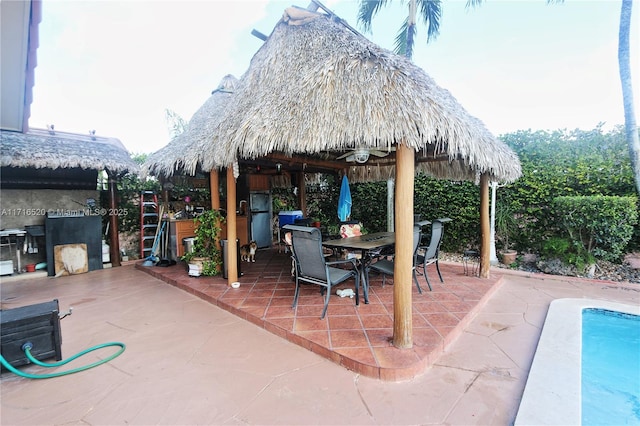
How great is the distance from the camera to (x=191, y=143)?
5531 mm

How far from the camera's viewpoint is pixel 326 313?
3.62 meters

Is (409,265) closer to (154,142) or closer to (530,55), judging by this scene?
(530,55)

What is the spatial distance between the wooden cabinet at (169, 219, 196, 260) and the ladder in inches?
41.6

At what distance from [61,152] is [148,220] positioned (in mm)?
2526

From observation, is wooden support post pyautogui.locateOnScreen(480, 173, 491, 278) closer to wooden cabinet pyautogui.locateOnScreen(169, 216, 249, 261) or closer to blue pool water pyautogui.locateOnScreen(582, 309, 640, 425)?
blue pool water pyautogui.locateOnScreen(582, 309, 640, 425)

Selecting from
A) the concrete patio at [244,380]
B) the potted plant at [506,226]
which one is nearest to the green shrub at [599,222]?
the potted plant at [506,226]

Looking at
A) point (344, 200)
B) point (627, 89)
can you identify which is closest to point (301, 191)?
point (344, 200)

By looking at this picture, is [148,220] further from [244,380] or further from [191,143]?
[244,380]

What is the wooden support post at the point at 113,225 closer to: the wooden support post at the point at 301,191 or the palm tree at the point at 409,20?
the wooden support post at the point at 301,191

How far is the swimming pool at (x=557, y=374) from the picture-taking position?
199 cm

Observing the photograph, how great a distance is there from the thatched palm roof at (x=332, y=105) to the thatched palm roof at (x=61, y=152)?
3867 millimetres

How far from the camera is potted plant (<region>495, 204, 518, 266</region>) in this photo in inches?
253

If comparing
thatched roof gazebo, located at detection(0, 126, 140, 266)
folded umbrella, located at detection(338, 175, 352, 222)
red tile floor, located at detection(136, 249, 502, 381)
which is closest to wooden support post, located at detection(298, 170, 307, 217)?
folded umbrella, located at detection(338, 175, 352, 222)

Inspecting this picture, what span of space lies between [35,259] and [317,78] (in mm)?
8016
